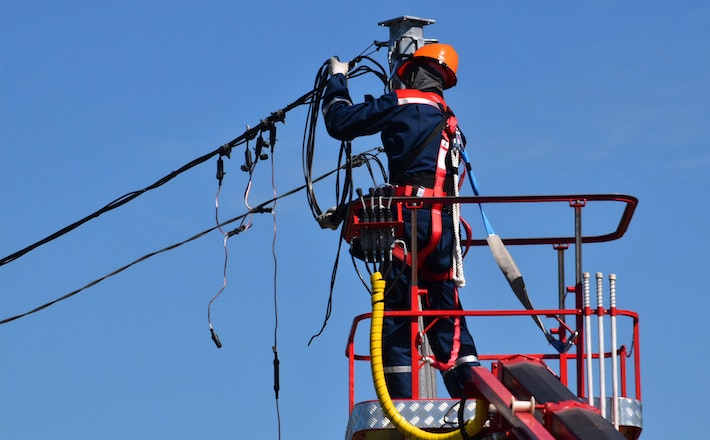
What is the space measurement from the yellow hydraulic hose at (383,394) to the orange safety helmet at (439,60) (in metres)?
2.51

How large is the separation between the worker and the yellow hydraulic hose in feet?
2.52

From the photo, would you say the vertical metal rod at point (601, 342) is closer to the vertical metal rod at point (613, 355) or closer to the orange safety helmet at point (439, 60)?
the vertical metal rod at point (613, 355)

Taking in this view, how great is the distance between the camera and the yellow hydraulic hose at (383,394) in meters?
8.85

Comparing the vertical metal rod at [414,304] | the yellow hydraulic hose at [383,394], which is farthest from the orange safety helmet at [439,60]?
the yellow hydraulic hose at [383,394]

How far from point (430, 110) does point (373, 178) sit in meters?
1.95

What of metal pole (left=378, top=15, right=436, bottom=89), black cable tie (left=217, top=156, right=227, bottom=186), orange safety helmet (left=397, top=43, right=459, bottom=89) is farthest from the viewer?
black cable tie (left=217, top=156, right=227, bottom=186)

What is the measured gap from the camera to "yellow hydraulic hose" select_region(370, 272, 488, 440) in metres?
8.85

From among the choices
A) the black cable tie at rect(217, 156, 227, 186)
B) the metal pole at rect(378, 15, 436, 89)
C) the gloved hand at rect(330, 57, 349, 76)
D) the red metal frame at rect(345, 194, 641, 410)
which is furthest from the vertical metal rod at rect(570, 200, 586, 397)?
the black cable tie at rect(217, 156, 227, 186)

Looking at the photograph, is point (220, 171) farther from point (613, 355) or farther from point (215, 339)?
point (613, 355)

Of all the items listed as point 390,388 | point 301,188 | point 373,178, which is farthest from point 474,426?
point 301,188

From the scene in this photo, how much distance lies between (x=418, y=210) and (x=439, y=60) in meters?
1.43

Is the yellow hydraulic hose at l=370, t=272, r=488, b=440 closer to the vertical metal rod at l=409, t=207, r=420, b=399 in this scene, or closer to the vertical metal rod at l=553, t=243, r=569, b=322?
the vertical metal rod at l=409, t=207, r=420, b=399

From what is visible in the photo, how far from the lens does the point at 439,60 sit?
11781 millimetres

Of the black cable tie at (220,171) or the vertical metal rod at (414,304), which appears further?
the black cable tie at (220,171)
